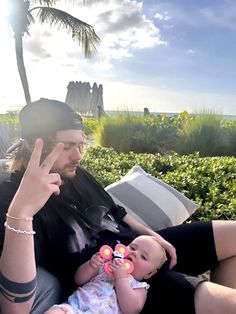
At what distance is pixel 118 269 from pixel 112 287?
82 mm

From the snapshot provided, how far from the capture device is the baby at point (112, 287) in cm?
189

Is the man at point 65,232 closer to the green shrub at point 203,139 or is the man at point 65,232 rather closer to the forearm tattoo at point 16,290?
the forearm tattoo at point 16,290

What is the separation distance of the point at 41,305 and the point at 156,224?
1458 mm

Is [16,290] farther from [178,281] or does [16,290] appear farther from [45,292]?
[178,281]

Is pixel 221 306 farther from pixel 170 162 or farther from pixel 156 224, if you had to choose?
pixel 170 162

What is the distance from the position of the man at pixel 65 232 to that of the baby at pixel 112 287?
0.22ft

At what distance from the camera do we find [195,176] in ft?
16.3

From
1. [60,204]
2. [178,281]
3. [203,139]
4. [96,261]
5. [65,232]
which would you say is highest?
[60,204]

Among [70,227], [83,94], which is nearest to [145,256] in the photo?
[70,227]

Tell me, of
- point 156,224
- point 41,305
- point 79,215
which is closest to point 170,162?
point 156,224

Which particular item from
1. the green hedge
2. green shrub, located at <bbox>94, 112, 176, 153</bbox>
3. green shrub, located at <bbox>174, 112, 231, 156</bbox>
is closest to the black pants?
the green hedge

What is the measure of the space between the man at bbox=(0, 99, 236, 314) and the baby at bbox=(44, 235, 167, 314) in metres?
0.07

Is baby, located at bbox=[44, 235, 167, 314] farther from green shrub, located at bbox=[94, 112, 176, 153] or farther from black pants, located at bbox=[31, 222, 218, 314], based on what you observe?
green shrub, located at bbox=[94, 112, 176, 153]

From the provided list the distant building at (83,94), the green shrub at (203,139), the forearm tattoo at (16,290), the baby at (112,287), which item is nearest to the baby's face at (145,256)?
the baby at (112,287)
